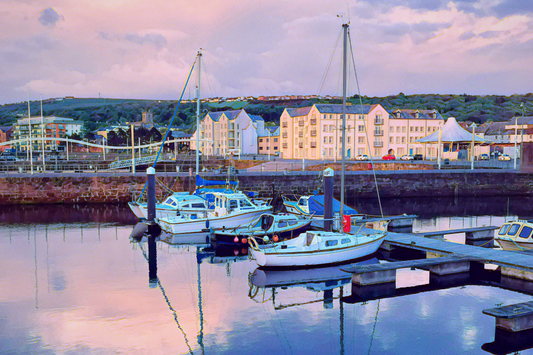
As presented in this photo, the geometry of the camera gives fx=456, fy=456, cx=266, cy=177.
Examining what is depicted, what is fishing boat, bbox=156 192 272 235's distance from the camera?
97.9ft

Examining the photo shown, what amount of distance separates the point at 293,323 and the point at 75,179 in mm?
38334

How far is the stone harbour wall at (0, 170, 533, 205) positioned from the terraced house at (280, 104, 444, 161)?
30.0 metres

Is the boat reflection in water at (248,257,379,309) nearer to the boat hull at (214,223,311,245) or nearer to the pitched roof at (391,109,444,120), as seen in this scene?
the boat hull at (214,223,311,245)

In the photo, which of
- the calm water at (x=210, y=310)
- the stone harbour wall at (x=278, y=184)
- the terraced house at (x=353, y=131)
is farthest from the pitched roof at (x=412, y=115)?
the calm water at (x=210, y=310)

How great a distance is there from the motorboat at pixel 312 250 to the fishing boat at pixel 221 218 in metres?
7.64

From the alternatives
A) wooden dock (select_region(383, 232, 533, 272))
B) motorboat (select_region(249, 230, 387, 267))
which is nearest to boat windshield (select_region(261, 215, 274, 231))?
motorboat (select_region(249, 230, 387, 267))

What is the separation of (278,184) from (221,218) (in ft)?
70.8

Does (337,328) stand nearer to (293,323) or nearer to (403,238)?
(293,323)

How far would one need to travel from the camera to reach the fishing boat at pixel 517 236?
77.5 ft

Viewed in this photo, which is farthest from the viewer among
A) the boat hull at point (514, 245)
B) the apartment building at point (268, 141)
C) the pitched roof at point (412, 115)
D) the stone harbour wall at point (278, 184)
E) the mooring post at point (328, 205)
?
the apartment building at point (268, 141)

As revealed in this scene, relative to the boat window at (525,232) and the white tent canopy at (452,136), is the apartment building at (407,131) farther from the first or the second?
the boat window at (525,232)

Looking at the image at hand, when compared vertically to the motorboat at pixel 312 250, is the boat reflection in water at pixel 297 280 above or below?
below

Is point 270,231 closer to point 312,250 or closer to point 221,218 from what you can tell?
point 221,218

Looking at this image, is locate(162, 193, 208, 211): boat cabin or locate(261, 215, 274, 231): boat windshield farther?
locate(162, 193, 208, 211): boat cabin
